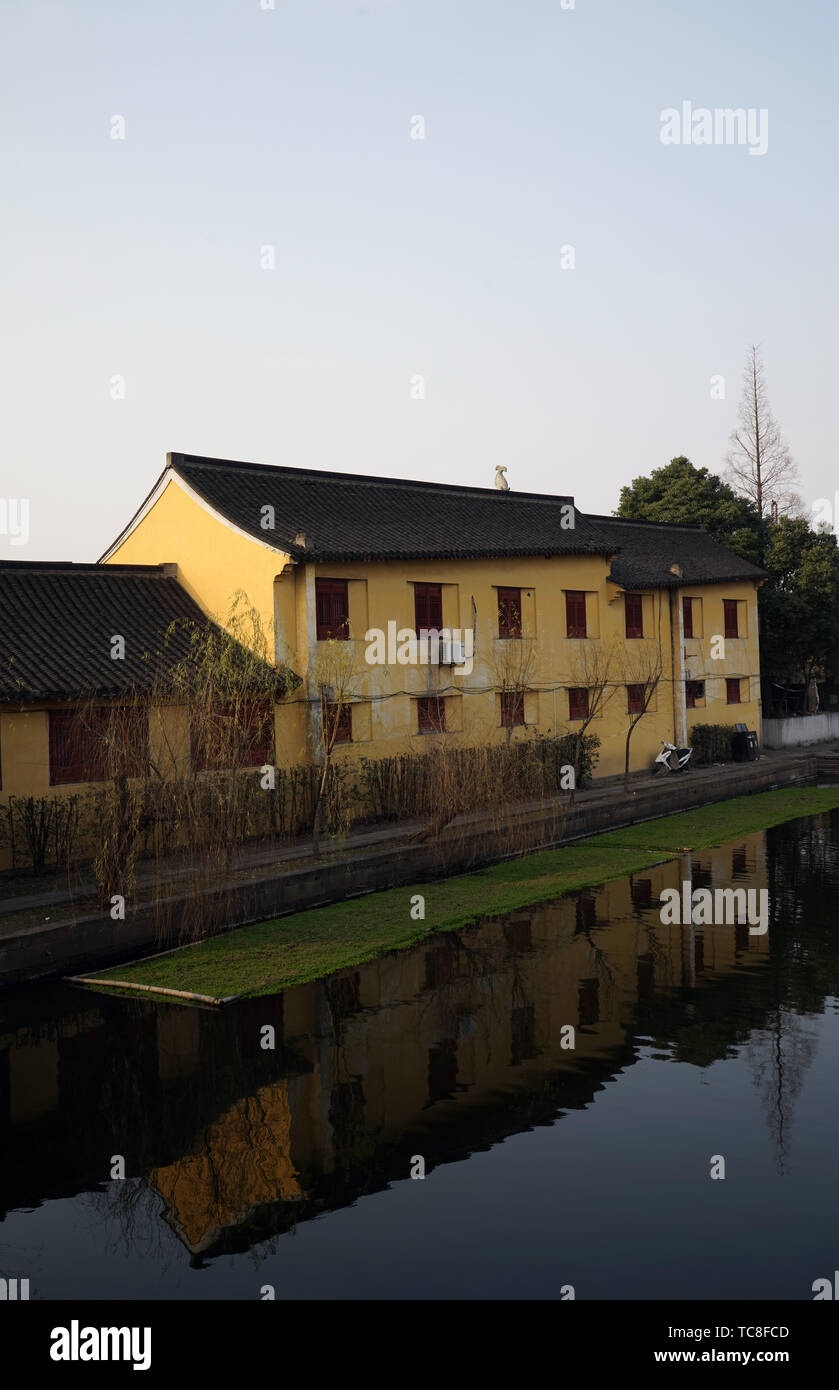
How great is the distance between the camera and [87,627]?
18266 millimetres

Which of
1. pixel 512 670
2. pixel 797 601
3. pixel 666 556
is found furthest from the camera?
pixel 797 601

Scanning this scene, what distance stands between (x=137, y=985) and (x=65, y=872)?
4.84 metres

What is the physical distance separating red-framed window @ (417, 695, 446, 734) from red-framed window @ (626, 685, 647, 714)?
650 centimetres

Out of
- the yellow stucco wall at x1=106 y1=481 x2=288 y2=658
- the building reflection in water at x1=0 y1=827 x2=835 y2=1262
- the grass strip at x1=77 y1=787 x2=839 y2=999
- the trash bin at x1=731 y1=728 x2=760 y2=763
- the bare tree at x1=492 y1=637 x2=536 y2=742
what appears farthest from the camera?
the trash bin at x1=731 y1=728 x2=760 y2=763

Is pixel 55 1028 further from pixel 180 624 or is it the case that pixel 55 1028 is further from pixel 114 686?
pixel 180 624

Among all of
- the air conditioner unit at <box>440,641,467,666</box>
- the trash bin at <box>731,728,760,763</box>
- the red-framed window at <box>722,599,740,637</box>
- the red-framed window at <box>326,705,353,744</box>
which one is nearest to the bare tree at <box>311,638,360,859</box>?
the red-framed window at <box>326,705,353,744</box>

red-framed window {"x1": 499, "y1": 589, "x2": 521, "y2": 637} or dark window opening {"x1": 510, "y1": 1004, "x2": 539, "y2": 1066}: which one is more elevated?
red-framed window {"x1": 499, "y1": 589, "x2": 521, "y2": 637}

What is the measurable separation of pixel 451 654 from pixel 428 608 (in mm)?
1039

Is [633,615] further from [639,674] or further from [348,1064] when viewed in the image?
[348,1064]

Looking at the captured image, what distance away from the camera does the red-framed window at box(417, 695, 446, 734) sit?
2203cm

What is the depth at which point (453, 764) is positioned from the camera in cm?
1772

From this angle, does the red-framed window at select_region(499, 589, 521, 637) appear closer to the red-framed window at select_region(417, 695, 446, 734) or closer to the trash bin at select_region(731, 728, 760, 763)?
the red-framed window at select_region(417, 695, 446, 734)

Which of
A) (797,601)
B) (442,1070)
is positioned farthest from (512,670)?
(442,1070)
